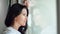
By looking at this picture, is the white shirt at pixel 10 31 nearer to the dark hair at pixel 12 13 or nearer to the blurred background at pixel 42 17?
the dark hair at pixel 12 13

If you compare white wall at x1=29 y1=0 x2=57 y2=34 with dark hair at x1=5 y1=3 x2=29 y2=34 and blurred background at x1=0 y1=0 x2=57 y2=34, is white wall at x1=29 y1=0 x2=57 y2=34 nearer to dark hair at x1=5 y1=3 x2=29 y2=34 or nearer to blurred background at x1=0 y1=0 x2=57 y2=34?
blurred background at x1=0 y1=0 x2=57 y2=34

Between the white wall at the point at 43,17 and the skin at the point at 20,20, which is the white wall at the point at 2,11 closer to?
the skin at the point at 20,20

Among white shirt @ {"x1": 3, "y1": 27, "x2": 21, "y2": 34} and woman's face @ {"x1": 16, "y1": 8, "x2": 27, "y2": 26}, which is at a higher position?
woman's face @ {"x1": 16, "y1": 8, "x2": 27, "y2": 26}

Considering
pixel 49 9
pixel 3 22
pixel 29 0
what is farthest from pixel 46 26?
pixel 3 22

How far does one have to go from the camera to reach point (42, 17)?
48.6 inches

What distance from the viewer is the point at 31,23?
1.13 meters

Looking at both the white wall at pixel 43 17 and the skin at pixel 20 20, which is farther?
the white wall at pixel 43 17

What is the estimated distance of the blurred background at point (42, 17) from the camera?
1.15m

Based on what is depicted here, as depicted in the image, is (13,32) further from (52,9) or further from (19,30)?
(52,9)

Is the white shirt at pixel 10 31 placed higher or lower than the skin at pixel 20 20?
lower

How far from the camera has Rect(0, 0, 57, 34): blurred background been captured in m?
1.15

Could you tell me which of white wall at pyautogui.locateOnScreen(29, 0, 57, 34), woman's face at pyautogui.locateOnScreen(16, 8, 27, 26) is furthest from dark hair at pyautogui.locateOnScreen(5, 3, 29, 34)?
white wall at pyautogui.locateOnScreen(29, 0, 57, 34)

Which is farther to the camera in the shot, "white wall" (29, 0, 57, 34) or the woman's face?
"white wall" (29, 0, 57, 34)

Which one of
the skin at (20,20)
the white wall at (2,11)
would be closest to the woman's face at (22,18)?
the skin at (20,20)
